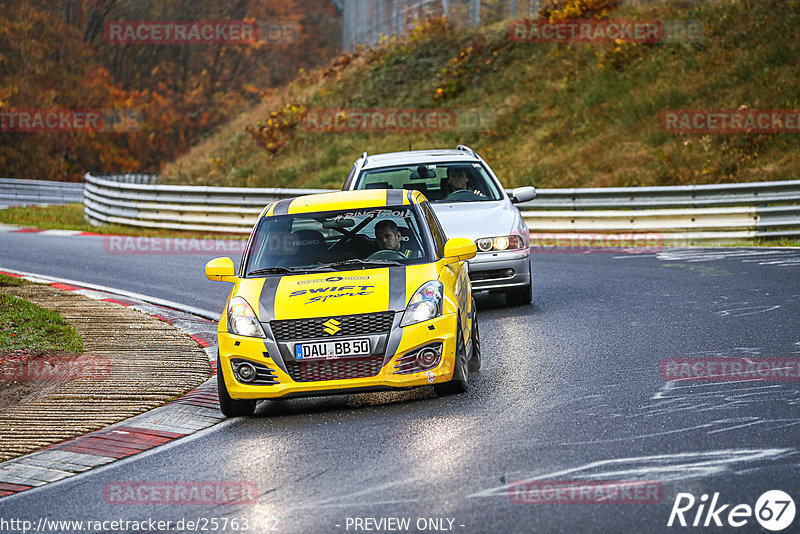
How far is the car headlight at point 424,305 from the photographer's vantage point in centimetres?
851

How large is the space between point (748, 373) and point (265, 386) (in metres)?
3.63

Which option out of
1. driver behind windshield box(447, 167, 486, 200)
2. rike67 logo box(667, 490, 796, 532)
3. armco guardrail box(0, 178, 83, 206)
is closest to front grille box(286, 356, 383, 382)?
rike67 logo box(667, 490, 796, 532)

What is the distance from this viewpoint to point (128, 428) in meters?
8.48

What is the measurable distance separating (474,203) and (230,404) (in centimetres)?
562

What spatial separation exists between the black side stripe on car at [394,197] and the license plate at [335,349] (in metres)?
1.91

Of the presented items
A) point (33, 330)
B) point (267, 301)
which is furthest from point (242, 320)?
point (33, 330)

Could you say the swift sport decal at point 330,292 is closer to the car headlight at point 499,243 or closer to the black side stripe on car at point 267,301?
the black side stripe on car at point 267,301

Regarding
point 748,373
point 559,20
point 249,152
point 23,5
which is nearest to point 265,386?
point 748,373

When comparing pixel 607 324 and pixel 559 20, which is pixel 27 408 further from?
pixel 559 20

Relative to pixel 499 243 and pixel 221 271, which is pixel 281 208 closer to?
pixel 221 271

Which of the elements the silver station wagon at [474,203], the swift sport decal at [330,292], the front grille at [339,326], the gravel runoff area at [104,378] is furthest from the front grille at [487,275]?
the front grille at [339,326]

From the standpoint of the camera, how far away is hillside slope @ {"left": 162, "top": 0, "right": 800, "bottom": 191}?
28.0 m

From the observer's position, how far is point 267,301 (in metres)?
8.68

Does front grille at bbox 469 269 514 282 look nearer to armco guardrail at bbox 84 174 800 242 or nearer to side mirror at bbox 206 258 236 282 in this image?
side mirror at bbox 206 258 236 282
